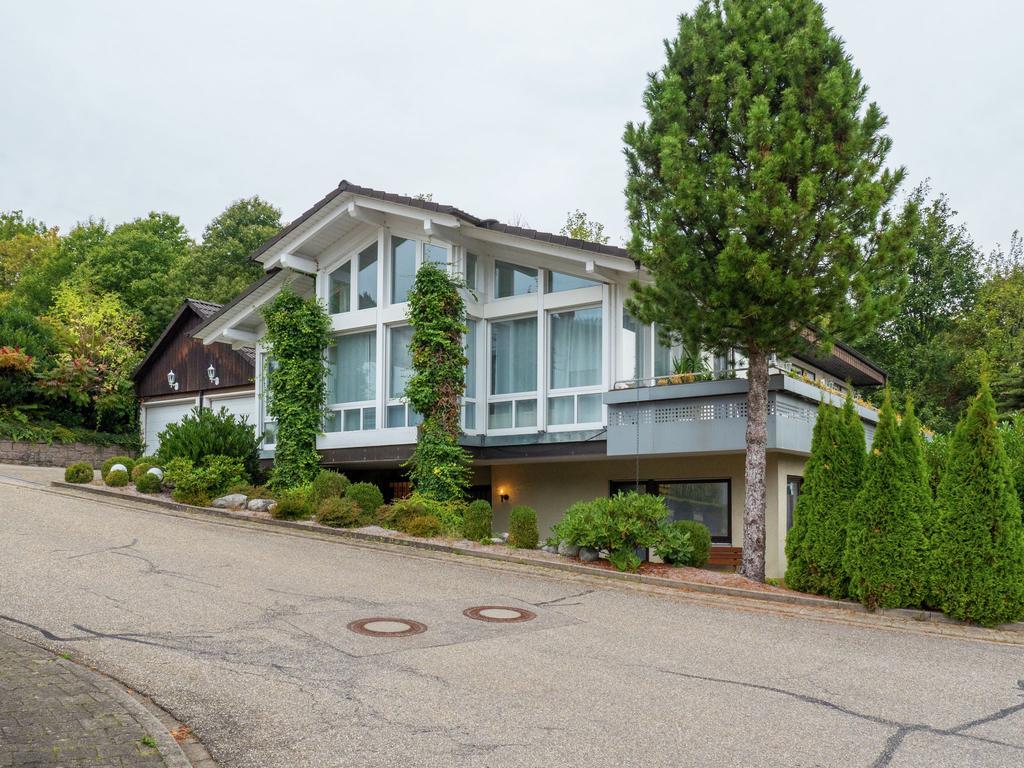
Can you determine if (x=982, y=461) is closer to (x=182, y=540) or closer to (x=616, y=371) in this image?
(x=616, y=371)

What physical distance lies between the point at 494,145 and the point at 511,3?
25.1m

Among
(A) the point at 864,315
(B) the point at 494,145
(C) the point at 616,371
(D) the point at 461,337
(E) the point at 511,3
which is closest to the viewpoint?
(A) the point at 864,315

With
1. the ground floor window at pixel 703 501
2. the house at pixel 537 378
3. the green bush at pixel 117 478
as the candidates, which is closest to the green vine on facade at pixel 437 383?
the house at pixel 537 378

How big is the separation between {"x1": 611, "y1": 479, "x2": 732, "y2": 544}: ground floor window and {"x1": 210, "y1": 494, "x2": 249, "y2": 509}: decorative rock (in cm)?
769

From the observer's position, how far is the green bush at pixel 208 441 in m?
18.9

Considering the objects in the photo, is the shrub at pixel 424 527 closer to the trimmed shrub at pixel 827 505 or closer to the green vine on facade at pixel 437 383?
the green vine on facade at pixel 437 383

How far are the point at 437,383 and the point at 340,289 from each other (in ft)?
13.9

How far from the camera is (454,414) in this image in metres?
17.0

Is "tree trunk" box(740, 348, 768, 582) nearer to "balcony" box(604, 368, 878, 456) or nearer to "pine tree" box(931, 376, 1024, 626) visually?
"balcony" box(604, 368, 878, 456)

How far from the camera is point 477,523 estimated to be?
15.0 metres

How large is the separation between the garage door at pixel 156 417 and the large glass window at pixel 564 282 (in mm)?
14706

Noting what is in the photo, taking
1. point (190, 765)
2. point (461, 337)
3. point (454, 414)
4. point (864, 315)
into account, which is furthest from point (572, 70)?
point (190, 765)

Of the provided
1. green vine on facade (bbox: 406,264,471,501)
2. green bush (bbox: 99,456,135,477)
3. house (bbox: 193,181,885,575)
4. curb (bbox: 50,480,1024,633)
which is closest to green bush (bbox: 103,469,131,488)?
green bush (bbox: 99,456,135,477)

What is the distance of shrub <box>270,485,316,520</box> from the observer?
16.3 meters
